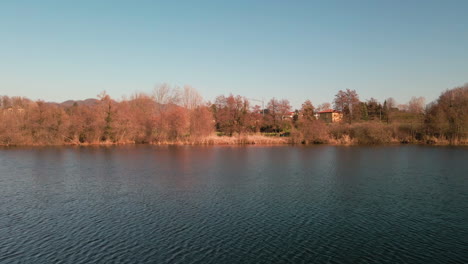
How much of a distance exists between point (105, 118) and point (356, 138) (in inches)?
1809

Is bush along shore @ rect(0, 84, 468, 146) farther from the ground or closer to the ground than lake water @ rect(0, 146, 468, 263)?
farther from the ground

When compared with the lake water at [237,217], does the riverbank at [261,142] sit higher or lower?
higher

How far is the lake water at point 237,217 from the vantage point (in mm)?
10195

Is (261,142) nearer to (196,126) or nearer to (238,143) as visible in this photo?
(238,143)

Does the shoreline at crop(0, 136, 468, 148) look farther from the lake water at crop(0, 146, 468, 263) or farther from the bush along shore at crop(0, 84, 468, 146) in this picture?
the lake water at crop(0, 146, 468, 263)

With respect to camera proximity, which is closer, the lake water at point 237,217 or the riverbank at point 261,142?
the lake water at point 237,217

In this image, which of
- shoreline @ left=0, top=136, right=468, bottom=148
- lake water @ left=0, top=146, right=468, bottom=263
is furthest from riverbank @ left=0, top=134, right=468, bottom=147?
lake water @ left=0, top=146, right=468, bottom=263

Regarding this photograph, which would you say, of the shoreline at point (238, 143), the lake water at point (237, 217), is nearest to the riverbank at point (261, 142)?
the shoreline at point (238, 143)

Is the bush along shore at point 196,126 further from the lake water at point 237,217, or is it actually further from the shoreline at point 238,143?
the lake water at point 237,217

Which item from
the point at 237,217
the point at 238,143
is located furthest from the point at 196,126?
the point at 237,217

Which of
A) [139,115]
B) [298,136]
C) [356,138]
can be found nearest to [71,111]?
[139,115]

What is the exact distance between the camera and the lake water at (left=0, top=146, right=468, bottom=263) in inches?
401

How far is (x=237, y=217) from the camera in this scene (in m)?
14.1

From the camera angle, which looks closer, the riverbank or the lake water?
the lake water
